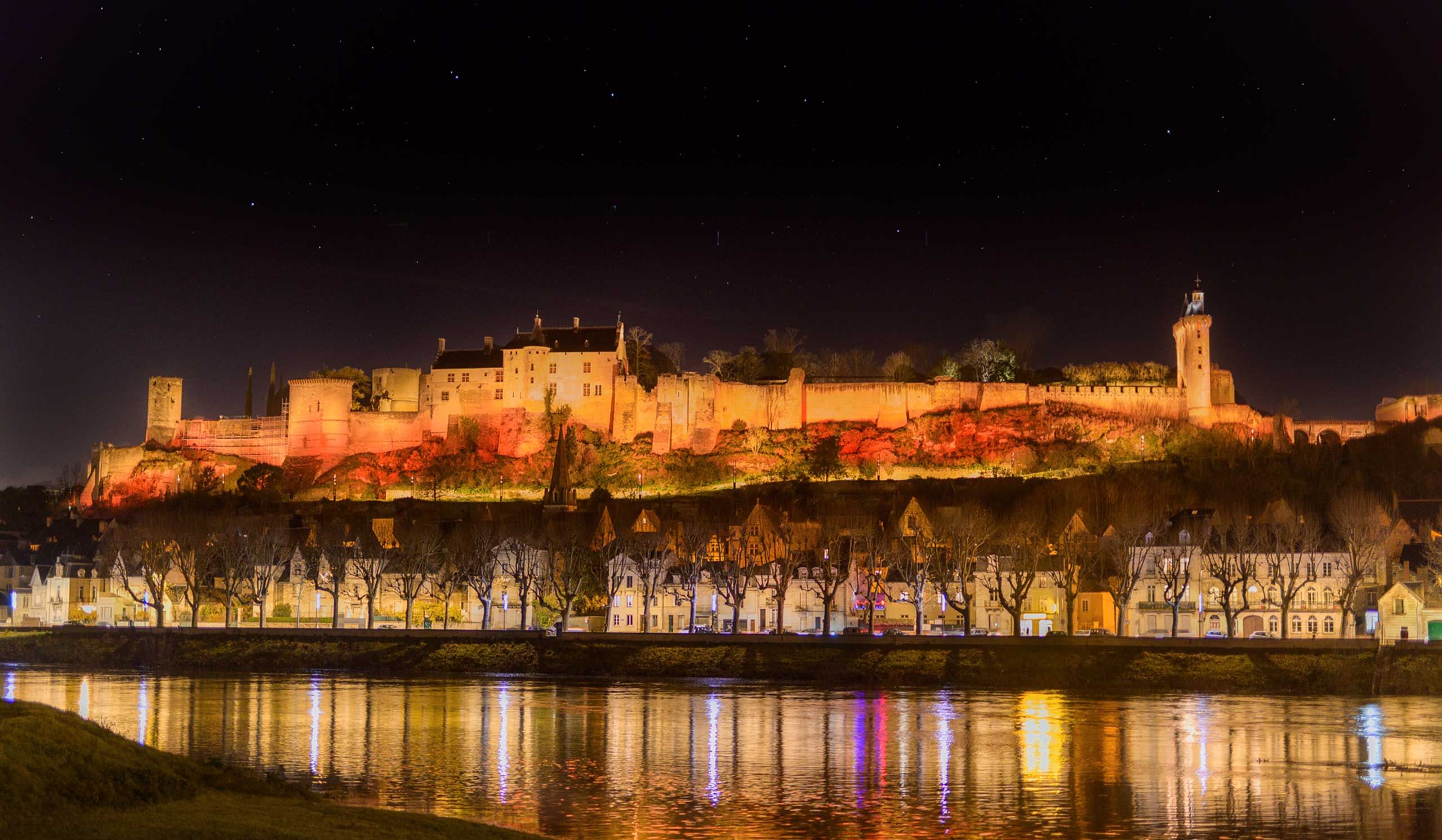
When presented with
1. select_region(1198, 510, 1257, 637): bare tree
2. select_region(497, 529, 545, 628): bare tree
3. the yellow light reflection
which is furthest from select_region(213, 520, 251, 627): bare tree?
select_region(1198, 510, 1257, 637): bare tree

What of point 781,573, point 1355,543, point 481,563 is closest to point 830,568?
point 781,573

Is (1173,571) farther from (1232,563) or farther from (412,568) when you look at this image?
(412,568)

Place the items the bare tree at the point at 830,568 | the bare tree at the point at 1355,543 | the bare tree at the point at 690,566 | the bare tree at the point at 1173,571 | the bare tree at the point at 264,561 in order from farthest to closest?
the bare tree at the point at 264,561
the bare tree at the point at 690,566
the bare tree at the point at 830,568
the bare tree at the point at 1173,571
the bare tree at the point at 1355,543

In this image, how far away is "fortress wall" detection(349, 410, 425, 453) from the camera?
122m

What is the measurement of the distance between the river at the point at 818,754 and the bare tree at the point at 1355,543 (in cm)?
1278

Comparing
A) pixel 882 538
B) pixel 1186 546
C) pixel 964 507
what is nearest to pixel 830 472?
pixel 964 507

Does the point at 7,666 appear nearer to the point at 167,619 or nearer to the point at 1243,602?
the point at 167,619

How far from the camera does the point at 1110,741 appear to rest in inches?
1469

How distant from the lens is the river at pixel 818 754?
25953 millimetres

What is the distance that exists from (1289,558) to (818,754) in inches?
1570

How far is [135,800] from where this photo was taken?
61.5 feet

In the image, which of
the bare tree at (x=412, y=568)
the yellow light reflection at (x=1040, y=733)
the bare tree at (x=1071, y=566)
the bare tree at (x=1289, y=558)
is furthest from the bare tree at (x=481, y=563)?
the bare tree at (x=1289, y=558)

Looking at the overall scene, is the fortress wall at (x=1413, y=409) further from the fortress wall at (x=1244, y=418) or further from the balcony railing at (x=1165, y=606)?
the balcony railing at (x=1165, y=606)

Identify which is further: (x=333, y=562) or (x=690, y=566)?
(x=690, y=566)
